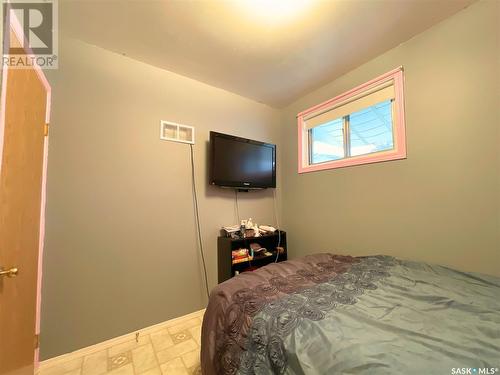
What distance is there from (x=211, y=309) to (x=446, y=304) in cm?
122

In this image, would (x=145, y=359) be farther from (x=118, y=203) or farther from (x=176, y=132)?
(x=176, y=132)

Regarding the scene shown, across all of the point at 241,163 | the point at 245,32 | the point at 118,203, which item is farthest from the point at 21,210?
the point at 245,32

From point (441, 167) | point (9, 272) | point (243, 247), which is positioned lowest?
point (243, 247)

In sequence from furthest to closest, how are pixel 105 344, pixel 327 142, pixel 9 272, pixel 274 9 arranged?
pixel 327 142
pixel 105 344
pixel 274 9
pixel 9 272

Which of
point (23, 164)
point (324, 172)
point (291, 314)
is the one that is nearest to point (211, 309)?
point (291, 314)

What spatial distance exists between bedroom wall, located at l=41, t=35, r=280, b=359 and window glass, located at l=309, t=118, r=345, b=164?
1409mm

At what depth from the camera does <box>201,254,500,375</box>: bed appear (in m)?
0.65

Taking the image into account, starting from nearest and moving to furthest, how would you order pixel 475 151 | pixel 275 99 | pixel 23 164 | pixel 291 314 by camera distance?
pixel 291 314 → pixel 23 164 → pixel 475 151 → pixel 275 99

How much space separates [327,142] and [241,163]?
1169mm

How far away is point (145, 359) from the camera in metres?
1.52

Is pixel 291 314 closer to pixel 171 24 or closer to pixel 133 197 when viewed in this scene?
pixel 133 197

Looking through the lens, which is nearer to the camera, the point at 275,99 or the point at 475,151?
the point at 475,151

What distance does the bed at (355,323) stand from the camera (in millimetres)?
654

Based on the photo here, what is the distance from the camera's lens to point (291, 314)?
908 mm
